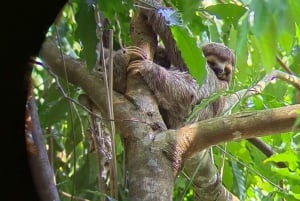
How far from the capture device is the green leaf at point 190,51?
6.40 ft

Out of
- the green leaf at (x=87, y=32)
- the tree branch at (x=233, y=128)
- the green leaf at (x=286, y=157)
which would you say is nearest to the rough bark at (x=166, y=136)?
the tree branch at (x=233, y=128)

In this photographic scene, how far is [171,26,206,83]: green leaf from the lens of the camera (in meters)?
1.95

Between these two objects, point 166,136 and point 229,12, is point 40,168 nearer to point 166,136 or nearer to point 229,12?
point 166,136

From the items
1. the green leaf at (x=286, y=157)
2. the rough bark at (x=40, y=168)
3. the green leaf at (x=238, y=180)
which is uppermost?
the rough bark at (x=40, y=168)

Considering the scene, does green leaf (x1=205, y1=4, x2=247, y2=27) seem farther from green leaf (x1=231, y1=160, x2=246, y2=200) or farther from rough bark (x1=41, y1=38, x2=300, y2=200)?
green leaf (x1=231, y1=160, x2=246, y2=200)

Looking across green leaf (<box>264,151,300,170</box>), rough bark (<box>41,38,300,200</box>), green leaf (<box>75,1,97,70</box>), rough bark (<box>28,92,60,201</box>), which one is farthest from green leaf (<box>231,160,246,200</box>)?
rough bark (<box>28,92,60,201</box>)

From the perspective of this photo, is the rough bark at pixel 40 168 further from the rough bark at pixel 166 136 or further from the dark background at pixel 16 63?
the rough bark at pixel 166 136

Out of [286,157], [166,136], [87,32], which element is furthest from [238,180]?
[87,32]

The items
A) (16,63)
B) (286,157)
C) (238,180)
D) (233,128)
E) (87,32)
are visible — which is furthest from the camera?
(238,180)

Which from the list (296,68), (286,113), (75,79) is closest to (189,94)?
(296,68)

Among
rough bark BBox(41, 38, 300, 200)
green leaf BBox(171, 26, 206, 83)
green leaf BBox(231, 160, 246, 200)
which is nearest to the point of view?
rough bark BBox(41, 38, 300, 200)

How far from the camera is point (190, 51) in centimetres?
197

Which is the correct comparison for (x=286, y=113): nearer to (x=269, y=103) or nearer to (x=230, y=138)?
(x=230, y=138)

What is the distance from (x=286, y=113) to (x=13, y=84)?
1.18m
